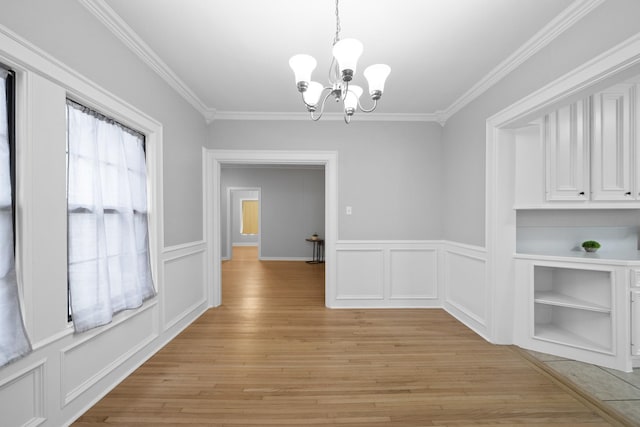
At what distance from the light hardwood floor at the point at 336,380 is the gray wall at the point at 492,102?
4.16 ft

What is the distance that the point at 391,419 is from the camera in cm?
181

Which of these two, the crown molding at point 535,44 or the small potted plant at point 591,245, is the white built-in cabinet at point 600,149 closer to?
the small potted plant at point 591,245

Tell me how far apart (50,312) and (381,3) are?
2.78 metres

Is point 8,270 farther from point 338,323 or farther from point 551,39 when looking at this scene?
point 551,39

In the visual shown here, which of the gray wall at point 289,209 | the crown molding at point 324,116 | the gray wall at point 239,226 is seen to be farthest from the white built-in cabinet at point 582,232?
the gray wall at point 239,226

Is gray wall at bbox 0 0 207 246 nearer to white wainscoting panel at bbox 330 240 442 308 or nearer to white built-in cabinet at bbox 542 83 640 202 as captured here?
white wainscoting panel at bbox 330 240 442 308

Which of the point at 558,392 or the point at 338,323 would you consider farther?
the point at 338,323

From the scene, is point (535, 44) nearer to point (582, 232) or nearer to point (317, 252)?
point (582, 232)

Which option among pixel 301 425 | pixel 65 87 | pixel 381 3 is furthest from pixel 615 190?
pixel 65 87

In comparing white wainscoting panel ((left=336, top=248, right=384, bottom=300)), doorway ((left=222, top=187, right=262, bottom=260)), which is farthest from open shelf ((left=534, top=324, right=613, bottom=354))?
doorway ((left=222, top=187, right=262, bottom=260))

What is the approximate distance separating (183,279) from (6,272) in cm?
189

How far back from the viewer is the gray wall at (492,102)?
1702mm

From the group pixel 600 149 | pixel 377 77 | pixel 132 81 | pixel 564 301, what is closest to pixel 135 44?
pixel 132 81

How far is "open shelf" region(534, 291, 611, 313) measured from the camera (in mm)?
2428
